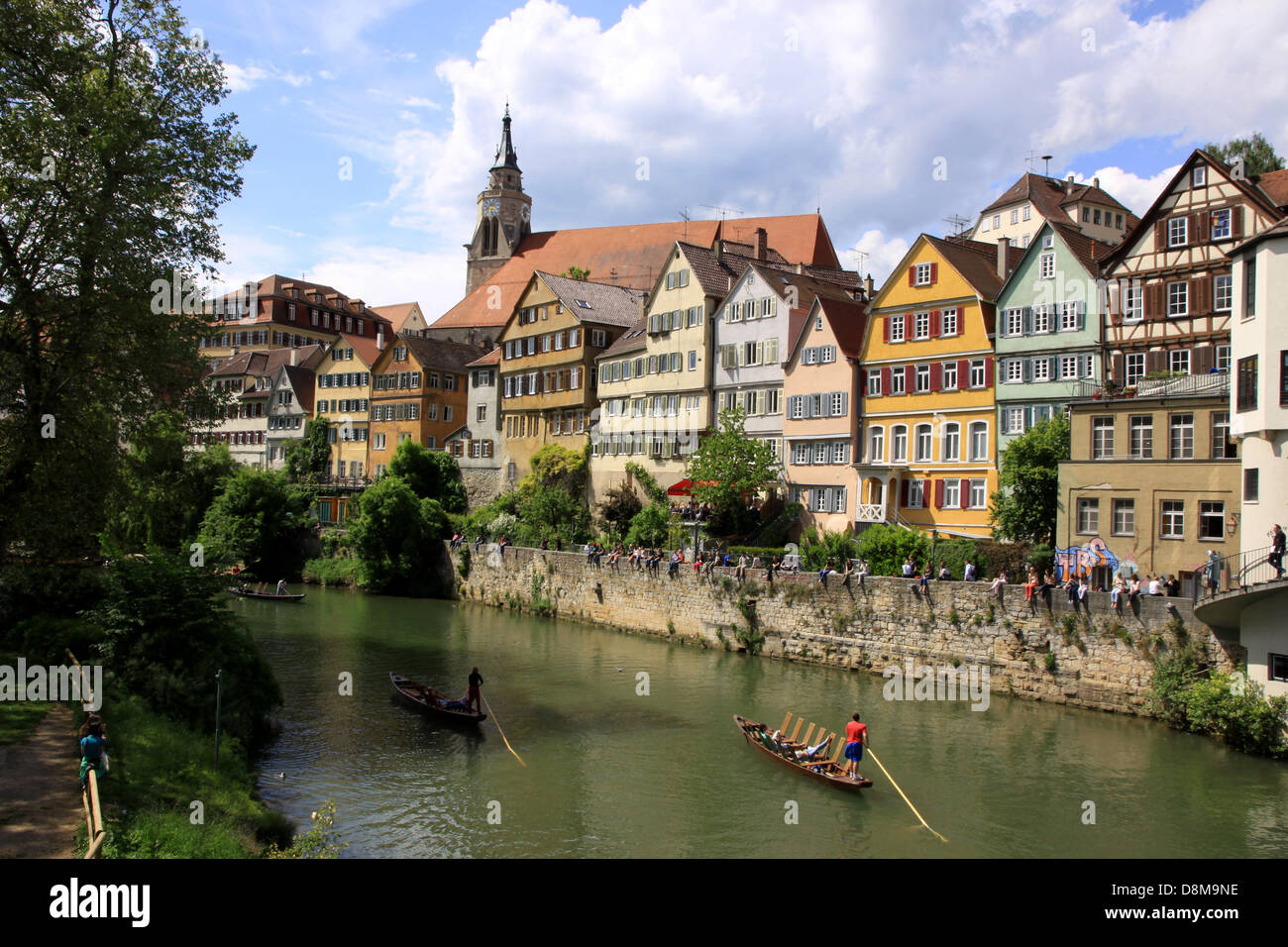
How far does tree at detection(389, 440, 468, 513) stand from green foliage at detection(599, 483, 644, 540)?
1422 centimetres

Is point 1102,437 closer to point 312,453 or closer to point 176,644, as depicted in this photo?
point 176,644

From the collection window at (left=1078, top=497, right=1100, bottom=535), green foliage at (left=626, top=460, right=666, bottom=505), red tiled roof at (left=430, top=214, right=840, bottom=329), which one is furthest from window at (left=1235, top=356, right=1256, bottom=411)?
red tiled roof at (left=430, top=214, right=840, bottom=329)

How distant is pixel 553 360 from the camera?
186ft

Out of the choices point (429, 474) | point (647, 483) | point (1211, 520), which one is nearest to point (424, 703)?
point (1211, 520)

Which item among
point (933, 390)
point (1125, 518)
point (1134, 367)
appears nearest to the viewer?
point (1125, 518)

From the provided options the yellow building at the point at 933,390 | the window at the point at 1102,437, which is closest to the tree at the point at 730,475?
the yellow building at the point at 933,390

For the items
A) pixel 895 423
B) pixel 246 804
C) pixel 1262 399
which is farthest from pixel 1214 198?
pixel 246 804

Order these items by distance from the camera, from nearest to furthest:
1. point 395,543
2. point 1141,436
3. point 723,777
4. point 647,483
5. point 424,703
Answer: point 723,777 → point 424,703 → point 1141,436 → point 647,483 → point 395,543

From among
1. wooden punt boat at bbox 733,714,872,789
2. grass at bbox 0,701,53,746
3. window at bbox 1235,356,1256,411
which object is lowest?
wooden punt boat at bbox 733,714,872,789

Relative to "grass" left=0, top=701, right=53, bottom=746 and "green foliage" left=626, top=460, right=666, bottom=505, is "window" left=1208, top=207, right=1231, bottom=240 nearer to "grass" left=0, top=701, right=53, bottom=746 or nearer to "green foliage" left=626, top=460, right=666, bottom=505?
"green foliage" left=626, top=460, right=666, bottom=505

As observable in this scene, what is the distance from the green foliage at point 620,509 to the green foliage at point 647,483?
0.62 meters

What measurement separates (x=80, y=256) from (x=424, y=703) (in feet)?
41.7

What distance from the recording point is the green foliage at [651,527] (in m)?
42.5

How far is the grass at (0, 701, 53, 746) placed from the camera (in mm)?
15203
